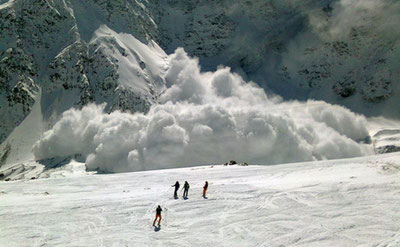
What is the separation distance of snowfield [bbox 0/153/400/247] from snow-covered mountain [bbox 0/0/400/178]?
2386 inches

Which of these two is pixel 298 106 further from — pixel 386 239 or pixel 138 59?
pixel 386 239

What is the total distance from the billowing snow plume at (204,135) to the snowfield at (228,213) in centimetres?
5846

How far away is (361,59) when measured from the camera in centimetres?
11681

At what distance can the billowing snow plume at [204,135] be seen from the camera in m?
97.0

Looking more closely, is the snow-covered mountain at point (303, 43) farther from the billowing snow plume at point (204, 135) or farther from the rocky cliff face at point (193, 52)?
the billowing snow plume at point (204, 135)

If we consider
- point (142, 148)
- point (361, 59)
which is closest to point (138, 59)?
point (142, 148)

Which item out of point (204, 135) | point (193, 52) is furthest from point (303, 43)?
point (204, 135)

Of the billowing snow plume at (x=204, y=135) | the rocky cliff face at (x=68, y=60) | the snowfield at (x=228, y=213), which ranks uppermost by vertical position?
the rocky cliff face at (x=68, y=60)

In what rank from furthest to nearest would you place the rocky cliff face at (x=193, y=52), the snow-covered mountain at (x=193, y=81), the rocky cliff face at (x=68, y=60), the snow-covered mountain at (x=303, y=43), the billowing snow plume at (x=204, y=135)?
the rocky cliff face at (x=68, y=60) < the rocky cliff face at (x=193, y=52) < the snow-covered mountain at (x=303, y=43) < the snow-covered mountain at (x=193, y=81) < the billowing snow plume at (x=204, y=135)

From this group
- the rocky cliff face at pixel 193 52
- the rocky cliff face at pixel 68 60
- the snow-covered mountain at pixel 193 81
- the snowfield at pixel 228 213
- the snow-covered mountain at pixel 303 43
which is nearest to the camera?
the snowfield at pixel 228 213

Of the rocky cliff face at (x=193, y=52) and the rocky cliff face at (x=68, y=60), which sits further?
the rocky cliff face at (x=68, y=60)

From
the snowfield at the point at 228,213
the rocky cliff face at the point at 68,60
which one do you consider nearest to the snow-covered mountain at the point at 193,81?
the rocky cliff face at the point at 68,60

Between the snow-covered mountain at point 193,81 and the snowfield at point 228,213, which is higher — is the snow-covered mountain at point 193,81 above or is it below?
above

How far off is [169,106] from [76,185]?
67.3m
